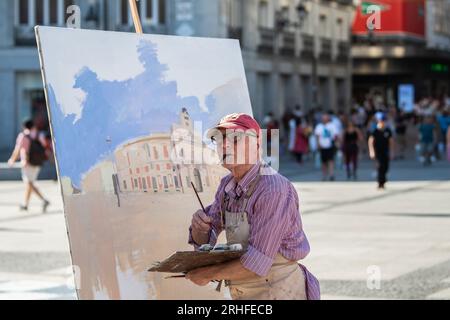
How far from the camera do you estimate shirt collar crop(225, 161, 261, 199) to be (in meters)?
5.20

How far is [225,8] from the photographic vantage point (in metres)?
46.0

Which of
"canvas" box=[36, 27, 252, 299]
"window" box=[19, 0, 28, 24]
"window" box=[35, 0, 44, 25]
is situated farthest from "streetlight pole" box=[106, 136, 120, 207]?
"window" box=[19, 0, 28, 24]

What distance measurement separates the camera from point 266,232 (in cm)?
506

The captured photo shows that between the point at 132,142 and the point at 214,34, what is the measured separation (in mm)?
39231

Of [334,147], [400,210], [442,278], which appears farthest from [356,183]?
[442,278]

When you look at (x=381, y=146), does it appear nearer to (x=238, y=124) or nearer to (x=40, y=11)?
(x=238, y=124)

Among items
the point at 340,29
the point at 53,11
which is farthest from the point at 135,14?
the point at 340,29

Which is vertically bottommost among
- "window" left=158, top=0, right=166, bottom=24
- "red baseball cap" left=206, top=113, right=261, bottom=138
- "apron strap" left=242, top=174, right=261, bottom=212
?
"apron strap" left=242, top=174, right=261, bottom=212

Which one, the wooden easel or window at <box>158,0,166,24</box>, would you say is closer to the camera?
the wooden easel

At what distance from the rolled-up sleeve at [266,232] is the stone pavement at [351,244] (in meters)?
2.29

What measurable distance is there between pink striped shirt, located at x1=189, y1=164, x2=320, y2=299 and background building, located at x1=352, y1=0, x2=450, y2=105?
2183 inches

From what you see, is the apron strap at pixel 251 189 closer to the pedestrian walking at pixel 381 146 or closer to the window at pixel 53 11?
the pedestrian walking at pixel 381 146

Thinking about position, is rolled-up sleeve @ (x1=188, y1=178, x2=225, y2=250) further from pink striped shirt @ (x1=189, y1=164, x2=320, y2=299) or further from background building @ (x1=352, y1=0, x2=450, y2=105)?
background building @ (x1=352, y1=0, x2=450, y2=105)
